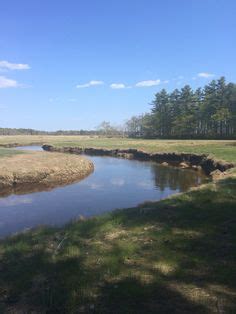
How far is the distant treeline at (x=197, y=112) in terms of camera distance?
287 feet

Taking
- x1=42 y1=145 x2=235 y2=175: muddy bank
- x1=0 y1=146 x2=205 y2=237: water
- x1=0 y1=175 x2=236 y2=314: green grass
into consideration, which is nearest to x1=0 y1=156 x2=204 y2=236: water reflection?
x1=0 y1=146 x2=205 y2=237: water

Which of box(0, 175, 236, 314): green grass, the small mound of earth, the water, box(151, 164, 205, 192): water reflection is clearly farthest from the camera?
box(151, 164, 205, 192): water reflection

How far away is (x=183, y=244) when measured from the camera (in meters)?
9.34

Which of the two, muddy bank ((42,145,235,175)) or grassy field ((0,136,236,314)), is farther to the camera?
muddy bank ((42,145,235,175))

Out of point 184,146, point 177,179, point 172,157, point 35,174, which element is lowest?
point 177,179

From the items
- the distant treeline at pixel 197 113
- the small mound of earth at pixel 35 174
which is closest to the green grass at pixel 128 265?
the small mound of earth at pixel 35 174

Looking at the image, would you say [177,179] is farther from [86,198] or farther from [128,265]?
[128,265]

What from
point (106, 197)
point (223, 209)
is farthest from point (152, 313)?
point (106, 197)

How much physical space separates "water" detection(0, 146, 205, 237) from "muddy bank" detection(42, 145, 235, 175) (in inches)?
118

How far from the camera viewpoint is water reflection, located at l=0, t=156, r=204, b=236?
1792 centimetres

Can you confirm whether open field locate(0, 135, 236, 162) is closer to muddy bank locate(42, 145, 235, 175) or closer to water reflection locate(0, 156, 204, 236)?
muddy bank locate(42, 145, 235, 175)

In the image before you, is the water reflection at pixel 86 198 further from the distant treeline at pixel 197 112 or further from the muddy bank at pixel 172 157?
the distant treeline at pixel 197 112

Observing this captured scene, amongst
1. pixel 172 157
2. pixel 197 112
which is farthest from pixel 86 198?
pixel 197 112

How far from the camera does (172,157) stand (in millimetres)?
51031
